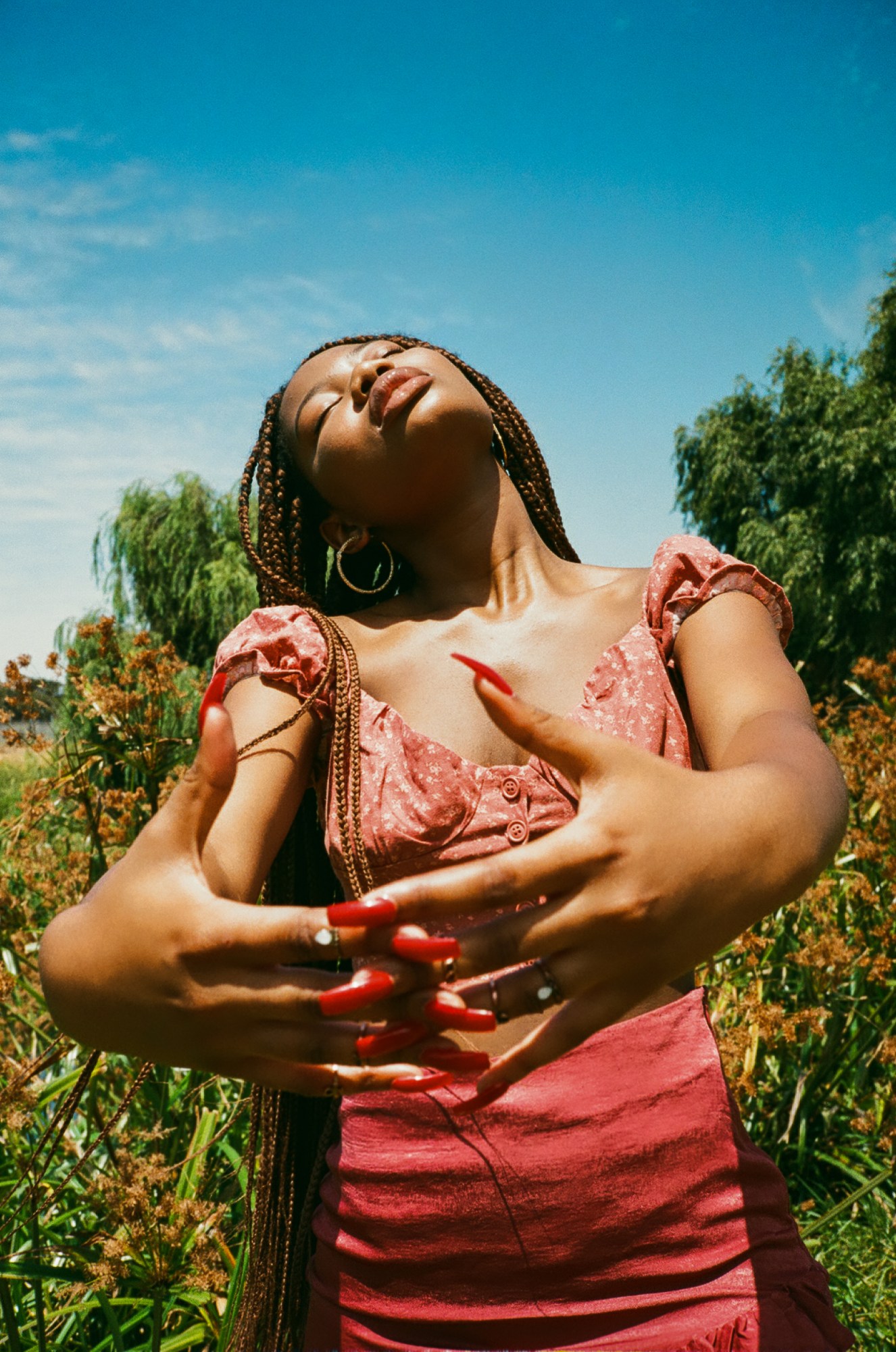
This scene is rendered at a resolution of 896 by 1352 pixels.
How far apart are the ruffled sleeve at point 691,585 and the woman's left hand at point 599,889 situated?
2.26ft

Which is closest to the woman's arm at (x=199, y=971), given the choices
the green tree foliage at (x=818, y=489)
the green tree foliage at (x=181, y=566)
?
the green tree foliage at (x=181, y=566)

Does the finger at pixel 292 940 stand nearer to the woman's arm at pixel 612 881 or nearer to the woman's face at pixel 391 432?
the woman's arm at pixel 612 881

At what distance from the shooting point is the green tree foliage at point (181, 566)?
1266 centimetres

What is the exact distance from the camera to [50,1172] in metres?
2.69

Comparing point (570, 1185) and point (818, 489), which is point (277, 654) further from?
point (818, 489)

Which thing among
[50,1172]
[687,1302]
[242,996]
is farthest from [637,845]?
[50,1172]

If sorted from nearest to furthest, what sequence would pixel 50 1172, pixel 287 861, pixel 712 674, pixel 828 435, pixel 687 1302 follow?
pixel 687 1302 → pixel 712 674 → pixel 287 861 → pixel 50 1172 → pixel 828 435

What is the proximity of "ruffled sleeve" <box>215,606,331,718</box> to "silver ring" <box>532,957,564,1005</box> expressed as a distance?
836 mm

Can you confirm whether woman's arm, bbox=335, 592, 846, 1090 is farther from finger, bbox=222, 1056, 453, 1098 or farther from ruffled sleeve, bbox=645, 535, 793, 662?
ruffled sleeve, bbox=645, 535, 793, 662

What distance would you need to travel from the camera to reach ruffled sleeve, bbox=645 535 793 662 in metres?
1.57

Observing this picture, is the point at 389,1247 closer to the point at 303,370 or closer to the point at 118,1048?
the point at 118,1048

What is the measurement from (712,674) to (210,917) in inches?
32.9

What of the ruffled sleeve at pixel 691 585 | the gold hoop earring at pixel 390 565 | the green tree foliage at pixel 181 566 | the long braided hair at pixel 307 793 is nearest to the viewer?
the ruffled sleeve at pixel 691 585

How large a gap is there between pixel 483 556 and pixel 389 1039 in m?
1.25
